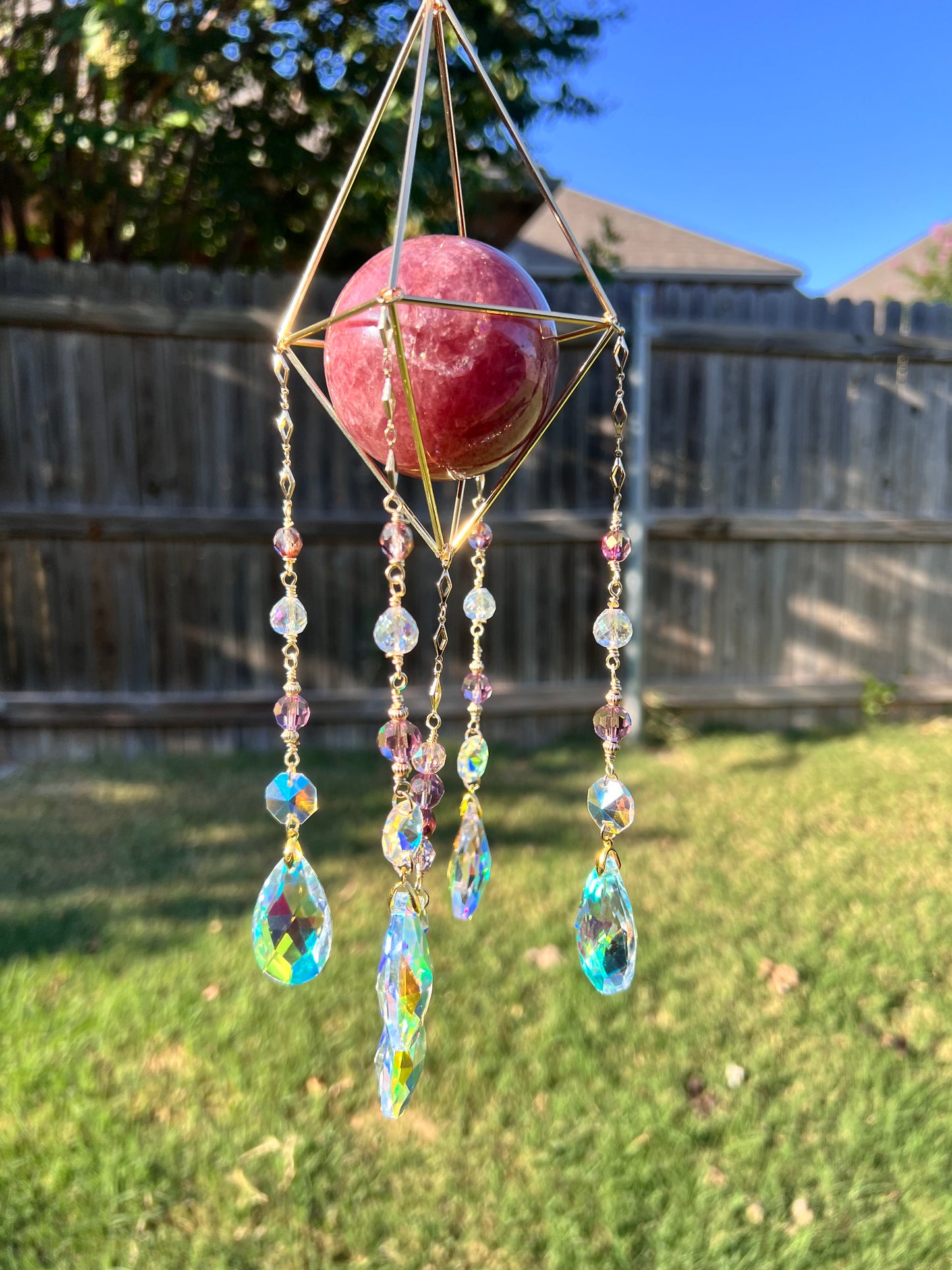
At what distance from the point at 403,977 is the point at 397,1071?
0.34 feet

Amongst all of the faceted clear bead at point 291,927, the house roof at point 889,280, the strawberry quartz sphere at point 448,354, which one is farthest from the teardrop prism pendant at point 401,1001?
the house roof at point 889,280

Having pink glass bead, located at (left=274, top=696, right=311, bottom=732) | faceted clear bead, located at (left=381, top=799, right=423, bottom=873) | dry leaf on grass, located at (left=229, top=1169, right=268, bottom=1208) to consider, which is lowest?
dry leaf on grass, located at (left=229, top=1169, right=268, bottom=1208)

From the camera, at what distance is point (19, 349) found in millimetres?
3934

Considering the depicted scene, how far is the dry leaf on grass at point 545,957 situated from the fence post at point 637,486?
1762 mm

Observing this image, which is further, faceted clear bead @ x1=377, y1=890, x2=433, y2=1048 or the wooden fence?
the wooden fence

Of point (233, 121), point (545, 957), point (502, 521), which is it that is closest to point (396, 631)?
point (545, 957)

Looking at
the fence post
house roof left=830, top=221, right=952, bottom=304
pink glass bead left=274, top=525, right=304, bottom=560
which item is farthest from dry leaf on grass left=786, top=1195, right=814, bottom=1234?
house roof left=830, top=221, right=952, bottom=304

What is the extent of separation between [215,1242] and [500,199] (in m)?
5.43

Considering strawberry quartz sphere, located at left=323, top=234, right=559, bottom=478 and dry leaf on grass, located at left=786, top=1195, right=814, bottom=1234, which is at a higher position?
strawberry quartz sphere, located at left=323, top=234, right=559, bottom=478

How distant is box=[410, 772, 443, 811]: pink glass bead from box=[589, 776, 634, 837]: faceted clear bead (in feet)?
0.66

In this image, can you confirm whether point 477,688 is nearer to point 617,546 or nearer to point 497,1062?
point 617,546

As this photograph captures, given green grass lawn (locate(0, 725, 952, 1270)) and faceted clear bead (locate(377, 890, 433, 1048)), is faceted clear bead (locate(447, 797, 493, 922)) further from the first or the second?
green grass lawn (locate(0, 725, 952, 1270))

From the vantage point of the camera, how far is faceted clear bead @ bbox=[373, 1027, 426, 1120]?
2.99ft

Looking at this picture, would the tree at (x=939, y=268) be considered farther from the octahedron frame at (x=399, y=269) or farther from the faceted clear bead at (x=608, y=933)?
the faceted clear bead at (x=608, y=933)
